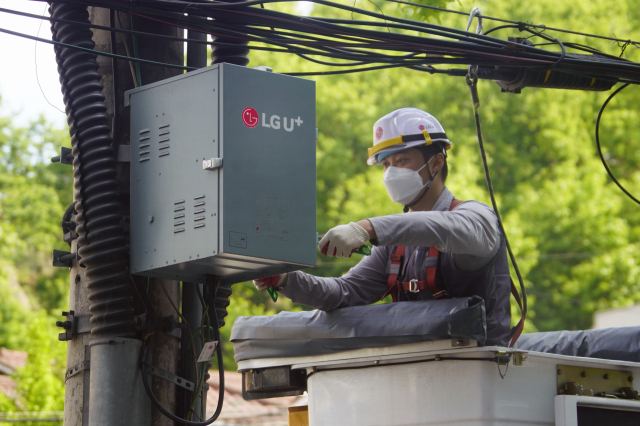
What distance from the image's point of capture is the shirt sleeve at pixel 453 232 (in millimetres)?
3596

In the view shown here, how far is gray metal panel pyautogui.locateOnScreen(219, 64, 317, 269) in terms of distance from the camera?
10.7ft

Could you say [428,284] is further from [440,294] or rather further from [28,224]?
[28,224]

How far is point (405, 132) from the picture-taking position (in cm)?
457

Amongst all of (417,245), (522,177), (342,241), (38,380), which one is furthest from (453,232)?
(522,177)

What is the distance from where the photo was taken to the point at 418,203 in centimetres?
467

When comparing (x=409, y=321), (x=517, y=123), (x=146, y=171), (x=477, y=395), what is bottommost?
(x=477, y=395)

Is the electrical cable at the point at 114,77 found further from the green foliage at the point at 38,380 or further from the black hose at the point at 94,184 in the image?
the green foliage at the point at 38,380

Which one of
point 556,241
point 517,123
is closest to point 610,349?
point 556,241

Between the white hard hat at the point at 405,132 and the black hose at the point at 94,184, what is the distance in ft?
5.46

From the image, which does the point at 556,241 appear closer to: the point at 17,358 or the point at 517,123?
the point at 517,123

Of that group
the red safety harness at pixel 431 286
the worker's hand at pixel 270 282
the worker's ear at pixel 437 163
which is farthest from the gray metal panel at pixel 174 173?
the worker's ear at pixel 437 163

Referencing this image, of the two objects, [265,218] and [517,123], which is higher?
[517,123]

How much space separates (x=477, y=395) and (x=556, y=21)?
20864 mm

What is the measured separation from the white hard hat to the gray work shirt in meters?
0.36
